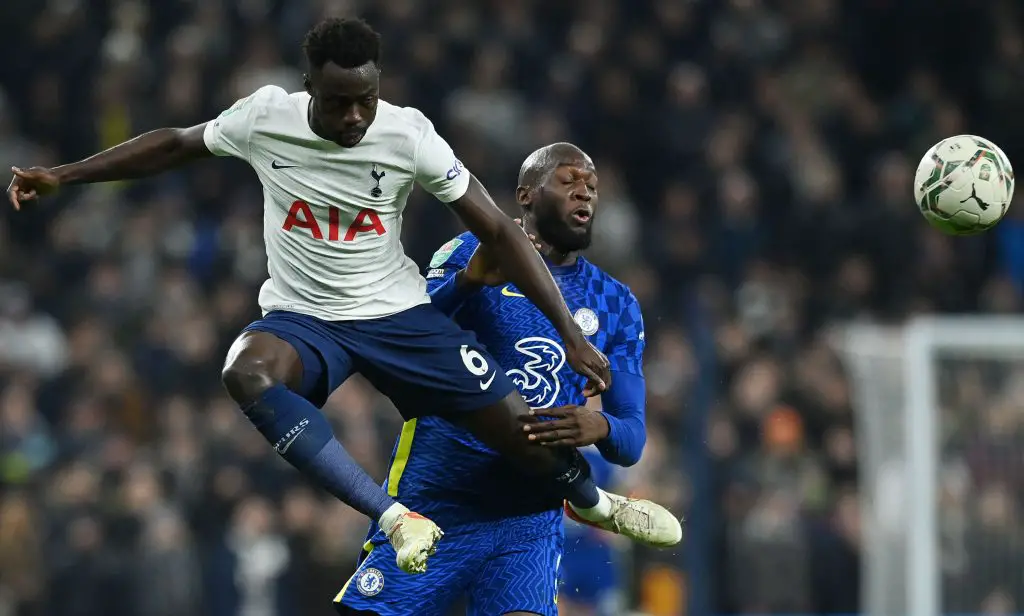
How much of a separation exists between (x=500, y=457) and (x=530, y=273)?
0.79 m

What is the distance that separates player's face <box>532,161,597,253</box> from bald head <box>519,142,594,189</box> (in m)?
0.01

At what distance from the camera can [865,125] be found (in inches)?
592

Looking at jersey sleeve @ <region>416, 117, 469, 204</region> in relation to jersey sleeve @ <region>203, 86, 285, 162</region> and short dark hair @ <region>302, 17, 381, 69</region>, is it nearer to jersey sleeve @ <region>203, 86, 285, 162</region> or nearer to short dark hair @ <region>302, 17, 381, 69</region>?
short dark hair @ <region>302, 17, 381, 69</region>

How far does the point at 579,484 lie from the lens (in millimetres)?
5746

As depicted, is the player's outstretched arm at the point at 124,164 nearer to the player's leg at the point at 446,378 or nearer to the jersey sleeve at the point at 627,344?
the player's leg at the point at 446,378

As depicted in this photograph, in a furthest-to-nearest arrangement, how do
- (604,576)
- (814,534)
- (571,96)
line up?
1. (571,96)
2. (814,534)
3. (604,576)

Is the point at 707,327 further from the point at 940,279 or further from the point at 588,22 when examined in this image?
the point at 588,22

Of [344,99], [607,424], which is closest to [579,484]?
[607,424]

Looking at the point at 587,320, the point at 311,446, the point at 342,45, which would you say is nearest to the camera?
the point at 342,45

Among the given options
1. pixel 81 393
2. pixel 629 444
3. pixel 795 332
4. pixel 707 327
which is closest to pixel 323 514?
pixel 81 393

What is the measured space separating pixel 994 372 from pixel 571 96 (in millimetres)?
5194

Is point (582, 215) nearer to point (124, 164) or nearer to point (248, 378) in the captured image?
point (248, 378)

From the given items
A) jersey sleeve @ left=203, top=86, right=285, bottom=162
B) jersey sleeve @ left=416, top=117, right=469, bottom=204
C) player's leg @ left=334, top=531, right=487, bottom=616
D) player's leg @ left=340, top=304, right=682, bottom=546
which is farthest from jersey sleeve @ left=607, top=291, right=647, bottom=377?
jersey sleeve @ left=203, top=86, right=285, bottom=162

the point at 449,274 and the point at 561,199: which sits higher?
the point at 561,199
